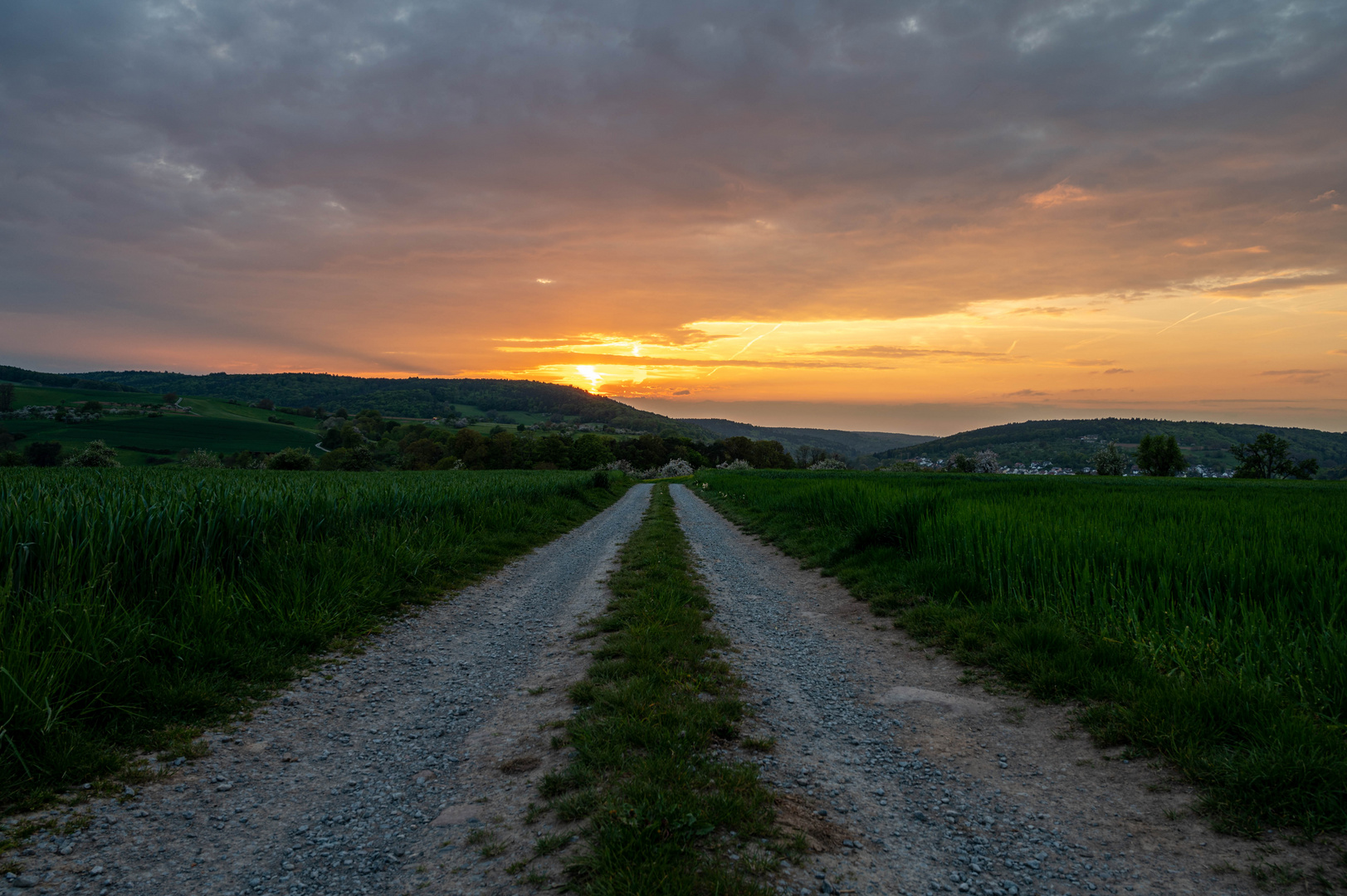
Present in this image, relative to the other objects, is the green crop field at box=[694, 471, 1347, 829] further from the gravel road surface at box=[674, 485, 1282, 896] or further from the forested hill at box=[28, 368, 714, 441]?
the forested hill at box=[28, 368, 714, 441]

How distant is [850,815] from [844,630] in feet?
14.9

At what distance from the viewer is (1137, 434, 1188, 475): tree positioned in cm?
9212

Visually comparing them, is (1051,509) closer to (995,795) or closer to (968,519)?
(968,519)

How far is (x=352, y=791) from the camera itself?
3797 millimetres

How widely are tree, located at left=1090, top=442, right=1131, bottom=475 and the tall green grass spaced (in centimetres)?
13320

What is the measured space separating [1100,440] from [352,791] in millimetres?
175115

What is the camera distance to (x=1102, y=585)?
6.73 meters

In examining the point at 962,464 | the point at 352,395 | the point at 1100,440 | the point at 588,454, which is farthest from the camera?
the point at 352,395

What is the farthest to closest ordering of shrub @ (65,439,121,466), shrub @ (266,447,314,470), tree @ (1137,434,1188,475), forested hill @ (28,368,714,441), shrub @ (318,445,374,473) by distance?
forested hill @ (28,368,714,441), tree @ (1137,434,1188,475), shrub @ (318,445,374,473), shrub @ (266,447,314,470), shrub @ (65,439,121,466)

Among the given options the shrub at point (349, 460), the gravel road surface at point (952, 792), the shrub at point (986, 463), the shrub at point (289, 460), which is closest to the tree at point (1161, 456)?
the shrub at point (986, 463)

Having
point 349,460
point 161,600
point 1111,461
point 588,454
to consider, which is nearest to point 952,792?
point 161,600

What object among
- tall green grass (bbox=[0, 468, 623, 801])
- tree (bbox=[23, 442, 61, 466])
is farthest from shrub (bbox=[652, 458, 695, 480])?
tall green grass (bbox=[0, 468, 623, 801])

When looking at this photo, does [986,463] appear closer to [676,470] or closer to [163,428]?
[676,470]

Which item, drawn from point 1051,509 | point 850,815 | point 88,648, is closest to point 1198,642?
point 850,815
